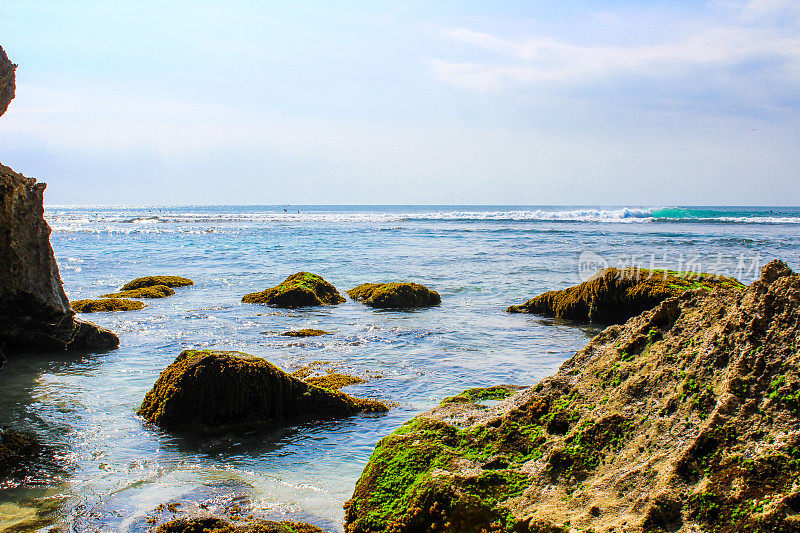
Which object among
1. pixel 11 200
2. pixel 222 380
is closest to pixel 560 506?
pixel 222 380

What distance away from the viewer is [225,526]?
12.0 feet

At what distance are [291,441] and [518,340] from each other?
532cm

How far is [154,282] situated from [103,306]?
367 centimetres

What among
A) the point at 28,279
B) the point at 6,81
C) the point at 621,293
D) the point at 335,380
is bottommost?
the point at 335,380

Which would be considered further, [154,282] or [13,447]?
[154,282]

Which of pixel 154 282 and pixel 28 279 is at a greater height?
pixel 28 279

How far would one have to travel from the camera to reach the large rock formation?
7.55 m

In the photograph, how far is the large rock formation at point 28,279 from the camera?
24.8 ft

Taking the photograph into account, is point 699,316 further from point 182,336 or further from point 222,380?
point 182,336

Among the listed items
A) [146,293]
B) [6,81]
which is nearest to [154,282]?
[146,293]

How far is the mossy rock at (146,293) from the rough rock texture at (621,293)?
9.88 m

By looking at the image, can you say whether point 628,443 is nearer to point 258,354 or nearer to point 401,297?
point 258,354

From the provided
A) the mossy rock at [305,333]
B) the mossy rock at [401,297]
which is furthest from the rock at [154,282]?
the mossy rock at [305,333]

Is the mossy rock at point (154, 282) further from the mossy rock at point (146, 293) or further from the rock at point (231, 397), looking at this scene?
Answer: the rock at point (231, 397)
